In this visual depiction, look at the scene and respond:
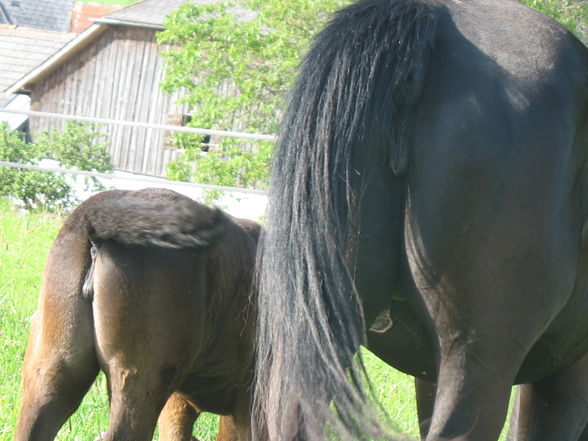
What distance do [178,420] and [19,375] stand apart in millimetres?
1242

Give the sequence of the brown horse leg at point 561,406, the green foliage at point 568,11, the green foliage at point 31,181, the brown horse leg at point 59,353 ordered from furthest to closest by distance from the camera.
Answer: the green foliage at point 568,11
the green foliage at point 31,181
the brown horse leg at point 59,353
the brown horse leg at point 561,406

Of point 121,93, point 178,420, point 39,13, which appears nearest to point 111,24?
point 121,93

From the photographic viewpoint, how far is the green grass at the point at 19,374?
4312mm

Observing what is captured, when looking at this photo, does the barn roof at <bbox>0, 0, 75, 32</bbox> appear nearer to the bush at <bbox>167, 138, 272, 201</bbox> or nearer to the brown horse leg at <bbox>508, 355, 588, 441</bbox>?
the bush at <bbox>167, 138, 272, 201</bbox>

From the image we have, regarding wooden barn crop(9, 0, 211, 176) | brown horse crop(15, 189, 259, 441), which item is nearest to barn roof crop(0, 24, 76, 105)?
wooden barn crop(9, 0, 211, 176)

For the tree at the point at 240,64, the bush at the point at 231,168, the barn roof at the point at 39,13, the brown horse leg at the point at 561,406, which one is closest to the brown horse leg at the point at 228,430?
the brown horse leg at the point at 561,406

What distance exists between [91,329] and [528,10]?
1906 mm

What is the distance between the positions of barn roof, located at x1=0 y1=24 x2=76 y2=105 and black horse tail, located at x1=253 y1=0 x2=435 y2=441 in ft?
119

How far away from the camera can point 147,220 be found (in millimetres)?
3201

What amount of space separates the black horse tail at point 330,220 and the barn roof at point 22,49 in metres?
36.4

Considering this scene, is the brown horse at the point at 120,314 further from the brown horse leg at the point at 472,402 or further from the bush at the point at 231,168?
the bush at the point at 231,168

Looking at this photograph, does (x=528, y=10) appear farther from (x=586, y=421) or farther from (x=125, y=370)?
(x=125, y=370)

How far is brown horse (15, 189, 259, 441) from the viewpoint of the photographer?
10.4ft

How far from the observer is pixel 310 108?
2104 mm
